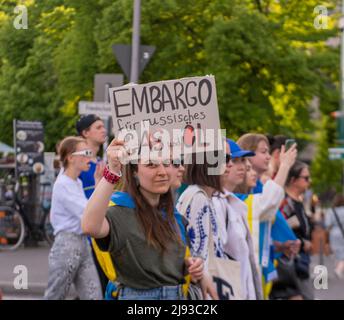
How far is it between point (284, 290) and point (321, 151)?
4223 centimetres

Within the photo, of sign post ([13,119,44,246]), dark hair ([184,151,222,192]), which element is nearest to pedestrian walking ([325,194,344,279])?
dark hair ([184,151,222,192])

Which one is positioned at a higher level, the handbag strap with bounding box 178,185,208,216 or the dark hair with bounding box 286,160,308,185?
the dark hair with bounding box 286,160,308,185

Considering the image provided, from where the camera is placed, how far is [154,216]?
16.8 ft

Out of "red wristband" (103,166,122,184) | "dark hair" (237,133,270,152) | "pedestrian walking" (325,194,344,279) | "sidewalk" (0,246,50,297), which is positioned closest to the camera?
"red wristband" (103,166,122,184)

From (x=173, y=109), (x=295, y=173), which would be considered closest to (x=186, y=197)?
(x=173, y=109)

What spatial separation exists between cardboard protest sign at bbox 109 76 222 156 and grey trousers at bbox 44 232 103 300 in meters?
3.60

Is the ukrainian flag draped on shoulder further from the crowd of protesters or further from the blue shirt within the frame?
the blue shirt

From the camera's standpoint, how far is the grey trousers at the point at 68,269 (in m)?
8.92

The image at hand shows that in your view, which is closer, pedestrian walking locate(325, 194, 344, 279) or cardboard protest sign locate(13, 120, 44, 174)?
pedestrian walking locate(325, 194, 344, 279)

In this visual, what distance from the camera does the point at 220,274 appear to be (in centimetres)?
609

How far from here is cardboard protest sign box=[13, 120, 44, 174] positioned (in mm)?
19203

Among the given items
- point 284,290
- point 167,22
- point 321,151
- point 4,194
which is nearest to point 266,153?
point 284,290

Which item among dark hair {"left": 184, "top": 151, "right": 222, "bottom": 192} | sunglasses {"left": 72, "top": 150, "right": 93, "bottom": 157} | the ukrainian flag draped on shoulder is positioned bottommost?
the ukrainian flag draped on shoulder

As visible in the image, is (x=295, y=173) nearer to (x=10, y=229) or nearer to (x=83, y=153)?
(x=83, y=153)
